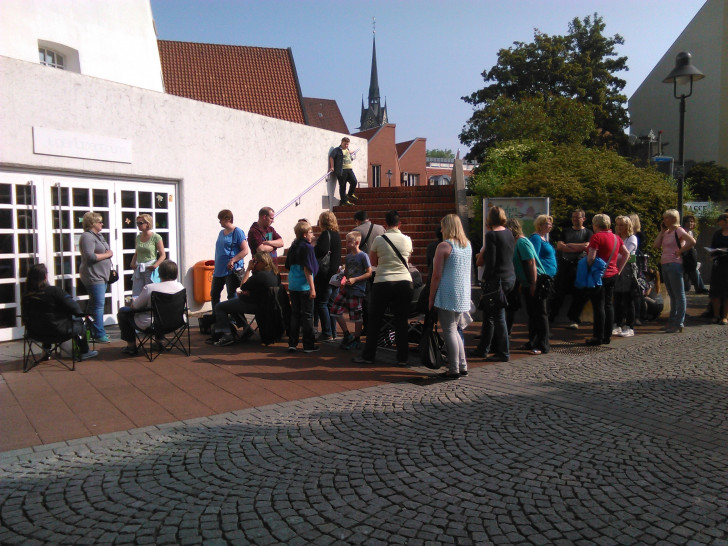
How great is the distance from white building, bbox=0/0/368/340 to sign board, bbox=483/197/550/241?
5.24 m

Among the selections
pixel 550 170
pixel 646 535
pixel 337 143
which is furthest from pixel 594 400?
pixel 337 143

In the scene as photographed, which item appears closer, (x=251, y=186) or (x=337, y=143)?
(x=251, y=186)

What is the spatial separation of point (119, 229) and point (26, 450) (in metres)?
6.18

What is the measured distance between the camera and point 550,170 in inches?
468

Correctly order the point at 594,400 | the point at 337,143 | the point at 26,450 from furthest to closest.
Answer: the point at 337,143 → the point at 594,400 → the point at 26,450

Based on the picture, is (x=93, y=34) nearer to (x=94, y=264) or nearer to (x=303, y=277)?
(x=94, y=264)

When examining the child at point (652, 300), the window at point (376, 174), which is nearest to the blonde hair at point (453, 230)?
the child at point (652, 300)

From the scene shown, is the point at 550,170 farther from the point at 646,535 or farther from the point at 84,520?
the point at 84,520

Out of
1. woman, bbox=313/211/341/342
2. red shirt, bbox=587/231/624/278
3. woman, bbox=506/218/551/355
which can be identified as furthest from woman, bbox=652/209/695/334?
woman, bbox=313/211/341/342

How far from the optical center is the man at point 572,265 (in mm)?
9242

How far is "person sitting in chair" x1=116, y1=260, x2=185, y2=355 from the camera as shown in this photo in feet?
24.6

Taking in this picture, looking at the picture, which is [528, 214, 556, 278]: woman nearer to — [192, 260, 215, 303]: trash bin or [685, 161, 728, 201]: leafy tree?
[192, 260, 215, 303]: trash bin

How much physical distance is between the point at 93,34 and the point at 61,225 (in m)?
8.26

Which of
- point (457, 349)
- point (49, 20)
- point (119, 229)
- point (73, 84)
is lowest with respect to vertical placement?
point (457, 349)
